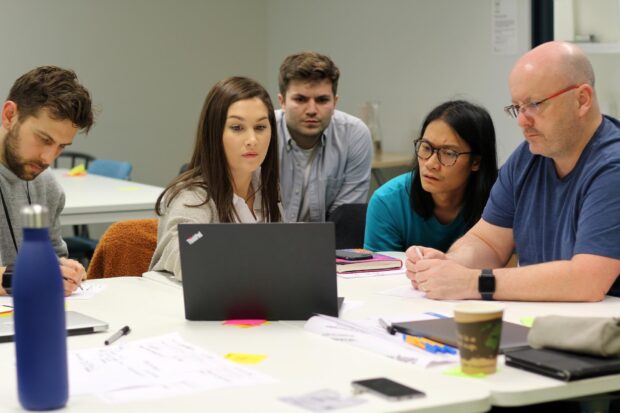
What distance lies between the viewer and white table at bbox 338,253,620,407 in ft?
5.22

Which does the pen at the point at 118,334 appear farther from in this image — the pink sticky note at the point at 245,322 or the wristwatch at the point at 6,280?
the wristwatch at the point at 6,280

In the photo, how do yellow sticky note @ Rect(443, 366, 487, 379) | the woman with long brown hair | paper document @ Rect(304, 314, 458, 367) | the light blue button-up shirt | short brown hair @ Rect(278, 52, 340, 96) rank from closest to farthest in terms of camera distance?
1. yellow sticky note @ Rect(443, 366, 487, 379)
2. paper document @ Rect(304, 314, 458, 367)
3. the woman with long brown hair
4. short brown hair @ Rect(278, 52, 340, 96)
5. the light blue button-up shirt

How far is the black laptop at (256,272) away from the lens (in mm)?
2092

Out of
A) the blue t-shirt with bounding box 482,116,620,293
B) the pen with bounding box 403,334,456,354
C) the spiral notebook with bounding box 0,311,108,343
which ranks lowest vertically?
the pen with bounding box 403,334,456,354

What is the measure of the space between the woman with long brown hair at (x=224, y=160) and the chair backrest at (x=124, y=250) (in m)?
0.21

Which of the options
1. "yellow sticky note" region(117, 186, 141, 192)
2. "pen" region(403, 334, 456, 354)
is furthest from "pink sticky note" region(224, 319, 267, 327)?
"yellow sticky note" region(117, 186, 141, 192)

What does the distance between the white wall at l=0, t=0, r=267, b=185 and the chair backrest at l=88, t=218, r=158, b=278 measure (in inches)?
165

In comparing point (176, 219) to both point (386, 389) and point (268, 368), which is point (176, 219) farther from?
point (386, 389)

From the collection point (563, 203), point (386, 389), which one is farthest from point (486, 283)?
point (386, 389)

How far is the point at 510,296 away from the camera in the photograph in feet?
7.58

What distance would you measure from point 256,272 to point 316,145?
2373 millimetres

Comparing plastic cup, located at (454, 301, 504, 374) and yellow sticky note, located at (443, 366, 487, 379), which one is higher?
plastic cup, located at (454, 301, 504, 374)

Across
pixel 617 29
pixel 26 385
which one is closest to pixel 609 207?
pixel 26 385

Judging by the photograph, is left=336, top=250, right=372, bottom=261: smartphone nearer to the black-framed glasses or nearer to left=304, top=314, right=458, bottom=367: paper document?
the black-framed glasses
